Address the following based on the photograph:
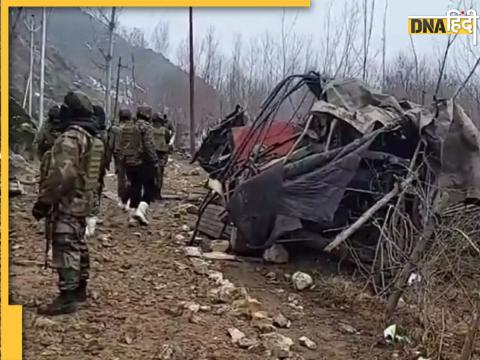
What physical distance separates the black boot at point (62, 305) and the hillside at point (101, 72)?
23770 millimetres

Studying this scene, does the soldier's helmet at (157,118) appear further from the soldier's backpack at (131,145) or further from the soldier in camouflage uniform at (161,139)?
the soldier's backpack at (131,145)

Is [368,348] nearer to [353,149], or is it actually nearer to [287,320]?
[287,320]

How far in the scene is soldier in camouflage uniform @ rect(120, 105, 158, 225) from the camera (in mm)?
7559

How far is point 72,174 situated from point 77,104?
0.47 meters

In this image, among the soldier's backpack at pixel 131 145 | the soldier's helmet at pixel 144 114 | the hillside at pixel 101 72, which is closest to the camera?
the soldier's backpack at pixel 131 145

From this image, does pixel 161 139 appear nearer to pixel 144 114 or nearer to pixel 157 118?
pixel 157 118

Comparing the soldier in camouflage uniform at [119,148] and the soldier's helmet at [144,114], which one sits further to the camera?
the soldier's helmet at [144,114]

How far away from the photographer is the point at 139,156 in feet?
24.8

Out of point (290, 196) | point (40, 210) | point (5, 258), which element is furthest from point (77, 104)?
point (290, 196)

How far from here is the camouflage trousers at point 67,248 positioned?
3.99 meters

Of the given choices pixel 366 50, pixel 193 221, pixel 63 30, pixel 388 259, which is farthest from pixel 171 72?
pixel 388 259

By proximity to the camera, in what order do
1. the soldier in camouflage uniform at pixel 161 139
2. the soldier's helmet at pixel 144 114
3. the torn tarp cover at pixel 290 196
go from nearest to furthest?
the torn tarp cover at pixel 290 196, the soldier's helmet at pixel 144 114, the soldier in camouflage uniform at pixel 161 139

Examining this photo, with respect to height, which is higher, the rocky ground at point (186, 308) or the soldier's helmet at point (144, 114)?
the soldier's helmet at point (144, 114)

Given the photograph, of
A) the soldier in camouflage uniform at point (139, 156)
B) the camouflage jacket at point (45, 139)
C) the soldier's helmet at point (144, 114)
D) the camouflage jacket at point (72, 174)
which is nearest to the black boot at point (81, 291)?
the camouflage jacket at point (72, 174)
